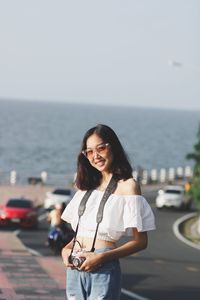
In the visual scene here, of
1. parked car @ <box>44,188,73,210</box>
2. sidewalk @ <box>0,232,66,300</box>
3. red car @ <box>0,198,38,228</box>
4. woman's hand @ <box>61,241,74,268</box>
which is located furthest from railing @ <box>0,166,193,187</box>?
woman's hand @ <box>61,241,74,268</box>

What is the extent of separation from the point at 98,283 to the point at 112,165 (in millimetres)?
877

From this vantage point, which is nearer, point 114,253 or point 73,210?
point 114,253

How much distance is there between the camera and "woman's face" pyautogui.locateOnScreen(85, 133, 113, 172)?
21.9 ft

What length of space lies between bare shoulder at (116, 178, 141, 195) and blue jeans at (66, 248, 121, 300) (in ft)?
1.38

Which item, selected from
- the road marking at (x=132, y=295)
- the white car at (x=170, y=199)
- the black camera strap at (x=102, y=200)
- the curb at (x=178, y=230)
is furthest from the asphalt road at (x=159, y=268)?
the white car at (x=170, y=199)

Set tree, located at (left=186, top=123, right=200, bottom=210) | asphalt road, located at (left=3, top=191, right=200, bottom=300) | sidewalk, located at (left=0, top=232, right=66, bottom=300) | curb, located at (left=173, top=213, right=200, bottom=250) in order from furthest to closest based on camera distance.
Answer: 1. tree, located at (left=186, top=123, right=200, bottom=210)
2. curb, located at (left=173, top=213, right=200, bottom=250)
3. asphalt road, located at (left=3, top=191, right=200, bottom=300)
4. sidewalk, located at (left=0, top=232, right=66, bottom=300)

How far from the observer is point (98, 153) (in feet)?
21.9

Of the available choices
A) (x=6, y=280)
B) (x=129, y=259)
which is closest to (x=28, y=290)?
(x=6, y=280)

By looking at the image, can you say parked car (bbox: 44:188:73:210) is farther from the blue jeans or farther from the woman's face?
the blue jeans

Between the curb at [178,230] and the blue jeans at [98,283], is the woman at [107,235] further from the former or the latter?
the curb at [178,230]

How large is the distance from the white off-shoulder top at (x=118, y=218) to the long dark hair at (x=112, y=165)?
0.76ft

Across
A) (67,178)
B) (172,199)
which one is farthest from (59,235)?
(67,178)

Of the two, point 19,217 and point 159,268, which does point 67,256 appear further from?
point 19,217

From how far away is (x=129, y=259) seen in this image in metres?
25.0
